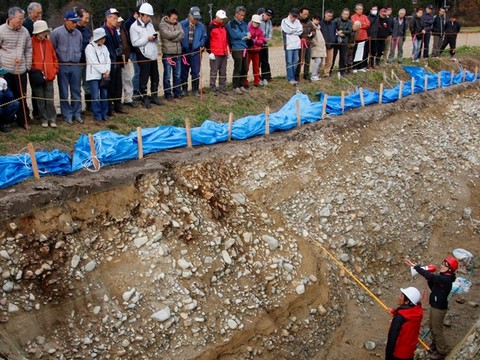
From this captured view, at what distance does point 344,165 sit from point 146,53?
17.3 ft

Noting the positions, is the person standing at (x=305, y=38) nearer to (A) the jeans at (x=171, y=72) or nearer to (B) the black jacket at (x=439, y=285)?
Answer: (A) the jeans at (x=171, y=72)

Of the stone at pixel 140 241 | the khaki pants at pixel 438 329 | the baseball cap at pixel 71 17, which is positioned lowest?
the khaki pants at pixel 438 329

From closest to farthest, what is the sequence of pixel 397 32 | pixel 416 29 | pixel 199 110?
pixel 199 110 < pixel 397 32 < pixel 416 29

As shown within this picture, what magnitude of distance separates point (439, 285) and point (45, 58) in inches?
330

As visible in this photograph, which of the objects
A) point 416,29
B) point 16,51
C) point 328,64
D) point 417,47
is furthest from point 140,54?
point 417,47

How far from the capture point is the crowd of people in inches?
410

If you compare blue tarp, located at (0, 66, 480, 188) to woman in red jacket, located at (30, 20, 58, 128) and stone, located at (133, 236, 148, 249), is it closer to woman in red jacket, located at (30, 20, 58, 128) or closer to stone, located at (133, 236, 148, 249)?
woman in red jacket, located at (30, 20, 58, 128)

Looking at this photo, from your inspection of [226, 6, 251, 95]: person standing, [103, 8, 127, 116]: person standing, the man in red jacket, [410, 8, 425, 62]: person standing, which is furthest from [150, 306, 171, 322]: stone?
[410, 8, 425, 62]: person standing

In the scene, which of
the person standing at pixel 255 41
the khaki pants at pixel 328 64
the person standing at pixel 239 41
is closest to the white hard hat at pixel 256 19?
the person standing at pixel 255 41

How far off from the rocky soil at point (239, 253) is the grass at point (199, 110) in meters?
1.58

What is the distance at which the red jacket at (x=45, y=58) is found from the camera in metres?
10.4

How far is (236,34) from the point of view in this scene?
14.0m

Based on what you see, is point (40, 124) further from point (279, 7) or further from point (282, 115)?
point (279, 7)

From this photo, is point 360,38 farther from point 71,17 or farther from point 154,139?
point 71,17
